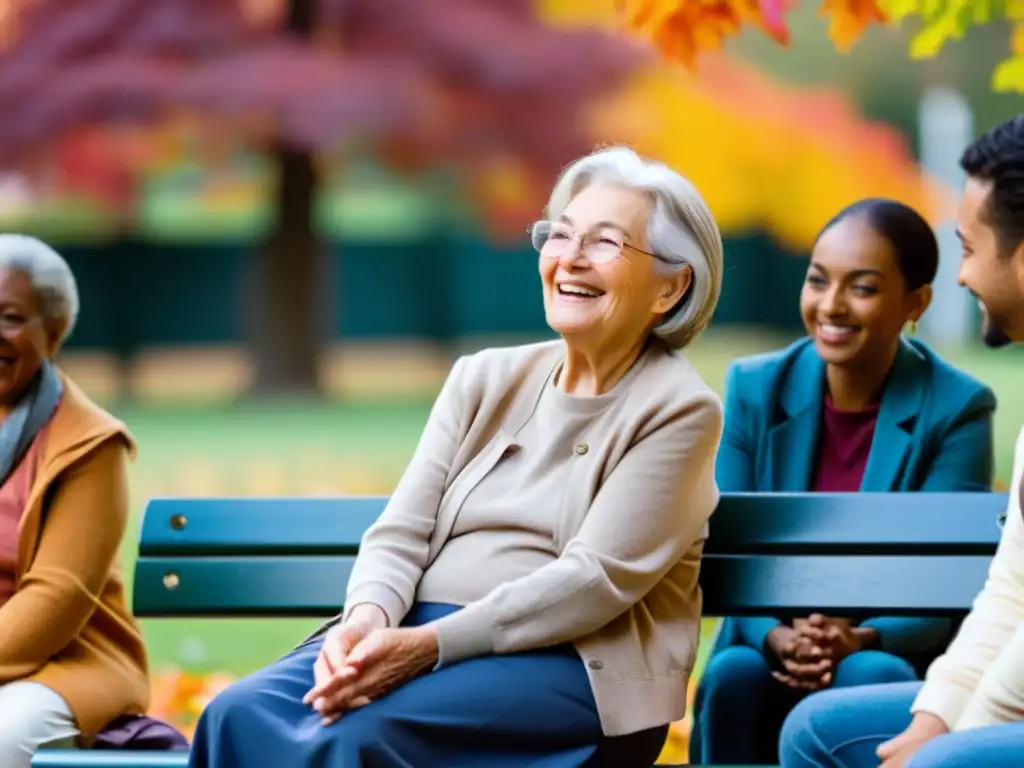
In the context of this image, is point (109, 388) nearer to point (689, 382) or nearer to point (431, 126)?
point (431, 126)

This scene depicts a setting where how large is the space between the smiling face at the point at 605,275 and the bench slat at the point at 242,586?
0.78m

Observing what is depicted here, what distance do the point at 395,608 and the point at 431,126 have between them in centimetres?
1246

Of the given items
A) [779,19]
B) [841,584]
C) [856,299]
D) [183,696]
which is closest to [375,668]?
[841,584]

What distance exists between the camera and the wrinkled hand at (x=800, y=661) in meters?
3.61

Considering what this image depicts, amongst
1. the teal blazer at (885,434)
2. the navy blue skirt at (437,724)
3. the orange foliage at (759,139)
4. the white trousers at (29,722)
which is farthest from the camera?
the orange foliage at (759,139)

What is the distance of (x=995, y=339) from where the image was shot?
9.98ft

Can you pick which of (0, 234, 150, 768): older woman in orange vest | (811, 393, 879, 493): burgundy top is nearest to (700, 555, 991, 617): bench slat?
(811, 393, 879, 493): burgundy top

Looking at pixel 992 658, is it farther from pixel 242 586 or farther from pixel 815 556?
pixel 242 586

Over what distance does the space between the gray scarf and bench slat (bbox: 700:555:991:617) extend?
4.55 ft

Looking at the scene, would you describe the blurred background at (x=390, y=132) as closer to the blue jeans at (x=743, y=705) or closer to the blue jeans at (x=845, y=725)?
the blue jeans at (x=743, y=705)

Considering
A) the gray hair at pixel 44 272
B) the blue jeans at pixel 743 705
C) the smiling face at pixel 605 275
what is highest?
the smiling face at pixel 605 275

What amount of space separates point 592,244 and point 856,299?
74cm

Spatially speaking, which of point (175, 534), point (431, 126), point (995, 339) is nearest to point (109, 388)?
point (431, 126)

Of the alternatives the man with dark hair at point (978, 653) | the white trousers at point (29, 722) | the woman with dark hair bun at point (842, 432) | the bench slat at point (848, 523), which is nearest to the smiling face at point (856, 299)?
the woman with dark hair bun at point (842, 432)
